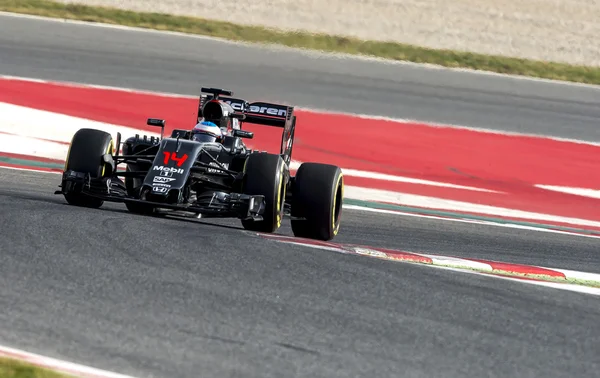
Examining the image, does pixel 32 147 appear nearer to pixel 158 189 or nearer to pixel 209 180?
pixel 209 180

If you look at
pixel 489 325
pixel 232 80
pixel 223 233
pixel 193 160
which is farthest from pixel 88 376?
pixel 232 80

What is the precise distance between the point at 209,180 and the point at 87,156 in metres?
0.95

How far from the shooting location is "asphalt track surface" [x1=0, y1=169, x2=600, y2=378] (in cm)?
471

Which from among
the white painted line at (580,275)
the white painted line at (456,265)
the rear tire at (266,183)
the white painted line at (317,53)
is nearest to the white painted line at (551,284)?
the white painted line at (456,265)

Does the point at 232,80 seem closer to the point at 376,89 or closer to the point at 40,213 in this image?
the point at 376,89

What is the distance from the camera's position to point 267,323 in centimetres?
525

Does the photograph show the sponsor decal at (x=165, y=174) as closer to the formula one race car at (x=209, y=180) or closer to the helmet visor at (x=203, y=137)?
the formula one race car at (x=209, y=180)

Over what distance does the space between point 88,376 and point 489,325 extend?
2.25 m

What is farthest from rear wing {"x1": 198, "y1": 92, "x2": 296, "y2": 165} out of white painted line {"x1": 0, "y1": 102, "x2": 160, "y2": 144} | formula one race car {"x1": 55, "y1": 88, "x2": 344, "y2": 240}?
white painted line {"x1": 0, "y1": 102, "x2": 160, "y2": 144}

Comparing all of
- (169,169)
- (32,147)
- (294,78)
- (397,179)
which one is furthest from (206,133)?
(294,78)

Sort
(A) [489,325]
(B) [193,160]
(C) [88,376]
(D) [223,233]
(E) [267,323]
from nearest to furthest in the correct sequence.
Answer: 1. (C) [88,376]
2. (E) [267,323]
3. (A) [489,325]
4. (D) [223,233]
5. (B) [193,160]

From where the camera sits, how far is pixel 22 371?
4223 mm

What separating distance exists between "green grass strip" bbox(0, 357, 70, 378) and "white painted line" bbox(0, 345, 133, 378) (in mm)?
52

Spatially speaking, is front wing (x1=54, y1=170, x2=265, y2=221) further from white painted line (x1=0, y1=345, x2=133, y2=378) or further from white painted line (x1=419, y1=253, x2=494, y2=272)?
white painted line (x1=0, y1=345, x2=133, y2=378)
